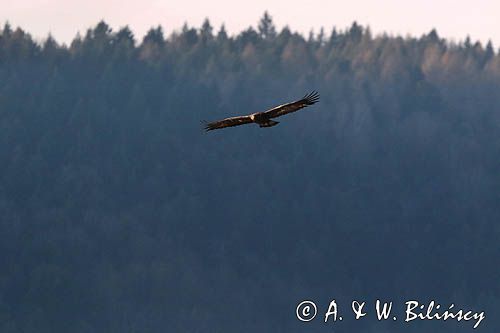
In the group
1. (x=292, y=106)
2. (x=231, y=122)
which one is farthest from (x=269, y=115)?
(x=231, y=122)

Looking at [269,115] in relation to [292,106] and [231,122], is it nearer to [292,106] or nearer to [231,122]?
[292,106]

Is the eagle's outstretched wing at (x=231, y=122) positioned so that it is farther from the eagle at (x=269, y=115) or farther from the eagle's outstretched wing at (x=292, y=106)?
the eagle's outstretched wing at (x=292, y=106)

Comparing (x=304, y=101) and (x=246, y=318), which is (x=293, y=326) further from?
(x=304, y=101)

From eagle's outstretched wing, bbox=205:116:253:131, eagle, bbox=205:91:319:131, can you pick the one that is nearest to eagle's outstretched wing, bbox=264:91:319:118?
eagle, bbox=205:91:319:131

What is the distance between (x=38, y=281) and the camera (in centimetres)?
19200

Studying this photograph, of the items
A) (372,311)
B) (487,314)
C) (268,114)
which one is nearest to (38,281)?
(372,311)

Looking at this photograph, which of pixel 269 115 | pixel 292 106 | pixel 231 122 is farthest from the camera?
pixel 231 122

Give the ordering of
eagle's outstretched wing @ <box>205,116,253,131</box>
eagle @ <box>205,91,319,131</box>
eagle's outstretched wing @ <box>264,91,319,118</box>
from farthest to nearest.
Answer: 1. eagle's outstretched wing @ <box>205,116,253,131</box>
2. eagle @ <box>205,91,319,131</box>
3. eagle's outstretched wing @ <box>264,91,319,118</box>

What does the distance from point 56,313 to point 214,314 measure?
17.5 meters

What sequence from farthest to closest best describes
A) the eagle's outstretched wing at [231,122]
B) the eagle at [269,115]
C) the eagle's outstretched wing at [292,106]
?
1. the eagle's outstretched wing at [231,122]
2. the eagle at [269,115]
3. the eagle's outstretched wing at [292,106]

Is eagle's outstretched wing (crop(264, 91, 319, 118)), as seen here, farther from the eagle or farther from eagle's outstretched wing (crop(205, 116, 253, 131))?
eagle's outstretched wing (crop(205, 116, 253, 131))

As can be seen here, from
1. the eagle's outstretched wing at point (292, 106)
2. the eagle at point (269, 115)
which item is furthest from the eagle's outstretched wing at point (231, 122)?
the eagle's outstretched wing at point (292, 106)

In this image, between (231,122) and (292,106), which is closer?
(292,106)

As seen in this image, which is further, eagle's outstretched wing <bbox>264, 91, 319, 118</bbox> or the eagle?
the eagle
